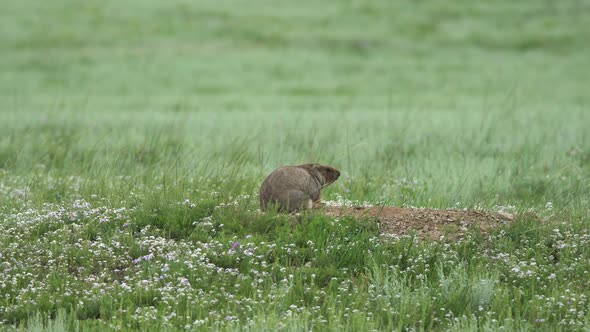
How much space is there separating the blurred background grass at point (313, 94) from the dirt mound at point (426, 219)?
97 centimetres

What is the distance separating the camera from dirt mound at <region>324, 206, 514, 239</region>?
7.92m

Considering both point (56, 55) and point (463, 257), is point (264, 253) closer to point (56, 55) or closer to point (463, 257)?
point (463, 257)

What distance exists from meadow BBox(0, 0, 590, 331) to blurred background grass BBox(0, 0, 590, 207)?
0.11 metres

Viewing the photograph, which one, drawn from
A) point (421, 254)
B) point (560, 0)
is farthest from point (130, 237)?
point (560, 0)

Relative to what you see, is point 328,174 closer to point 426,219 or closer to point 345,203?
point 345,203

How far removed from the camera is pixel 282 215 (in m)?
8.00

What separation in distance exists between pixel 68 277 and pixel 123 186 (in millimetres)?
2660

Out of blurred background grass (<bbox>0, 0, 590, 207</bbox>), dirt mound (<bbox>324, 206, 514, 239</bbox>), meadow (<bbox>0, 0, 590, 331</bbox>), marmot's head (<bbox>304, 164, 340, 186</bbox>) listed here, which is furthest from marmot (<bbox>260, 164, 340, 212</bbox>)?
blurred background grass (<bbox>0, 0, 590, 207</bbox>)

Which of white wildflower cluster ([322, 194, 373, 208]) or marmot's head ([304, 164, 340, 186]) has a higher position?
marmot's head ([304, 164, 340, 186])

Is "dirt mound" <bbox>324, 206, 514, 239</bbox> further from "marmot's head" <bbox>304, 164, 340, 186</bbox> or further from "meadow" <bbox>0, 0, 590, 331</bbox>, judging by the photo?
"marmot's head" <bbox>304, 164, 340, 186</bbox>

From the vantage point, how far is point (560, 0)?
38.8 m

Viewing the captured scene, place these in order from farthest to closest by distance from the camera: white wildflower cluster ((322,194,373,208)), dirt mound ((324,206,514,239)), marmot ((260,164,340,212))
A: white wildflower cluster ((322,194,373,208)) < marmot ((260,164,340,212)) < dirt mound ((324,206,514,239))

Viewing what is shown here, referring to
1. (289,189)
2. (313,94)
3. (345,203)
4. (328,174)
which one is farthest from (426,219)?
(313,94)

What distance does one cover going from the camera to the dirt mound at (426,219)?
7.92 meters
